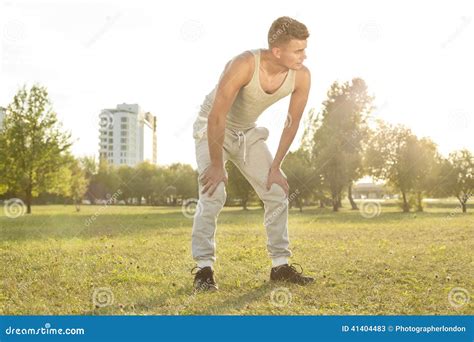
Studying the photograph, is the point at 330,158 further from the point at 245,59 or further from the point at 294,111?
the point at 245,59

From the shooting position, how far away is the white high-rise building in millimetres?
116438

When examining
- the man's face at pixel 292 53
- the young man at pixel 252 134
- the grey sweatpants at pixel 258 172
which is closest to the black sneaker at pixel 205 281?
the young man at pixel 252 134

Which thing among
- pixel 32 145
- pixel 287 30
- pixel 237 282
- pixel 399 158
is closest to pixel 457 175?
Answer: pixel 399 158

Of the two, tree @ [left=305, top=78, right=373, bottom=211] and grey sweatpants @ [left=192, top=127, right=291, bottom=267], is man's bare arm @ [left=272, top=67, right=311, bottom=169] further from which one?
tree @ [left=305, top=78, right=373, bottom=211]

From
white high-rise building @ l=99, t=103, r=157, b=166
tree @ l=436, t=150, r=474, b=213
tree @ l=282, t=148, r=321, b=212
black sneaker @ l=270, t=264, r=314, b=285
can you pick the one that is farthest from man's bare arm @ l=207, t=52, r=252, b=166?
white high-rise building @ l=99, t=103, r=157, b=166

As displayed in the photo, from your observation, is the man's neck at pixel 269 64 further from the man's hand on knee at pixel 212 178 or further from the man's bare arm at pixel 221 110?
the man's hand on knee at pixel 212 178

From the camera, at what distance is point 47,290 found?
4980 millimetres

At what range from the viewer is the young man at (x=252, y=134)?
4.76m

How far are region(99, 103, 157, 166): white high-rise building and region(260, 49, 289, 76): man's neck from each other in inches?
4260

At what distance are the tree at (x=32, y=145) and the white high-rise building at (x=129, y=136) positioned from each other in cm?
7792

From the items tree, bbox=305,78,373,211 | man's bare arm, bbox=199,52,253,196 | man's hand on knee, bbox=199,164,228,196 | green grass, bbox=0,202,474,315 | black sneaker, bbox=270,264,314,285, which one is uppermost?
tree, bbox=305,78,373,211
